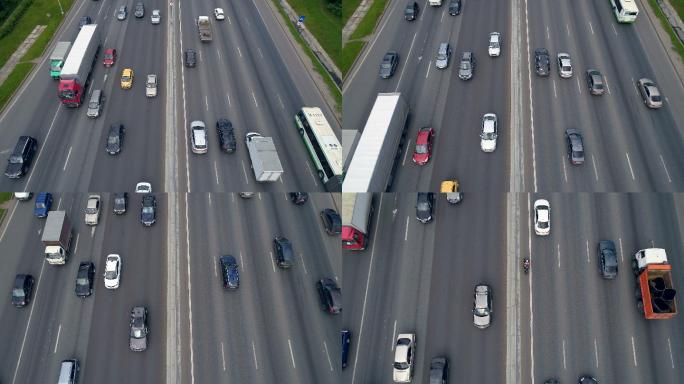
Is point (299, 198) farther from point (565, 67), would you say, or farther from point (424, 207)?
point (565, 67)

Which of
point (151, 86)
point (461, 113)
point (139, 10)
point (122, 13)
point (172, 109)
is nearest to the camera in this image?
point (461, 113)

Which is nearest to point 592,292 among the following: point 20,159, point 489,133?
point 489,133

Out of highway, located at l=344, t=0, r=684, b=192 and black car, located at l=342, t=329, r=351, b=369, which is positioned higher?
highway, located at l=344, t=0, r=684, b=192

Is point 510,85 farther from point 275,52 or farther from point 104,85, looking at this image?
point 104,85

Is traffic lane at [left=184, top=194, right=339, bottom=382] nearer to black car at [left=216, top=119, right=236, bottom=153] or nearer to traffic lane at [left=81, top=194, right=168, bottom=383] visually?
traffic lane at [left=81, top=194, right=168, bottom=383]

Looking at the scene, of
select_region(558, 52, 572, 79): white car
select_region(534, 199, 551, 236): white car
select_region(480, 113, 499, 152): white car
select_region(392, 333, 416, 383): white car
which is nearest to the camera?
select_region(392, 333, 416, 383): white car

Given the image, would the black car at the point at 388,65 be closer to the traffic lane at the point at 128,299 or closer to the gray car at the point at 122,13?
the traffic lane at the point at 128,299

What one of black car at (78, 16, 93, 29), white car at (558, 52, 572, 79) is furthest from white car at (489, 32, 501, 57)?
black car at (78, 16, 93, 29)
